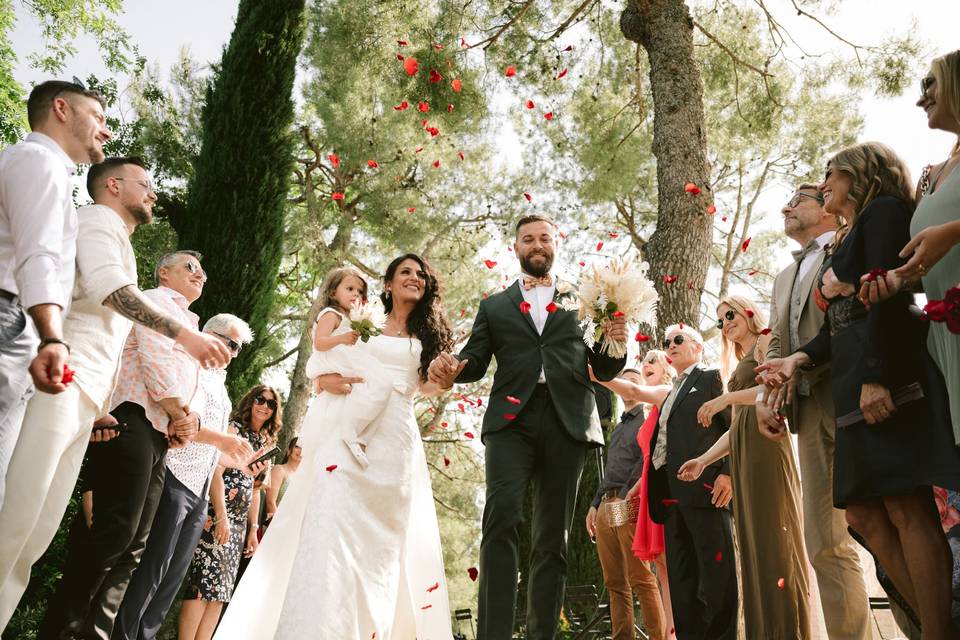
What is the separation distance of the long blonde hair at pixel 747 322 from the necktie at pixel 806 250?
101 centimetres

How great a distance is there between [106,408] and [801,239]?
356 cm

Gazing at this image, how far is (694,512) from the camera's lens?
4.70 meters

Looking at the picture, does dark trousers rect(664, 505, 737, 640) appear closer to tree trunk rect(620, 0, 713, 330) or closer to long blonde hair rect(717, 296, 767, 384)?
long blonde hair rect(717, 296, 767, 384)

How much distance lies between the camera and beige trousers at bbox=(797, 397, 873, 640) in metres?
3.48

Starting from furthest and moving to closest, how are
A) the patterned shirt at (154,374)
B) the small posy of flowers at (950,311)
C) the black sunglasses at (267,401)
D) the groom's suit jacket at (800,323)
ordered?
1. the black sunglasses at (267,401)
2. the patterned shirt at (154,374)
3. the groom's suit jacket at (800,323)
4. the small posy of flowers at (950,311)

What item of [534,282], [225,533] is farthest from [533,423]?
[225,533]

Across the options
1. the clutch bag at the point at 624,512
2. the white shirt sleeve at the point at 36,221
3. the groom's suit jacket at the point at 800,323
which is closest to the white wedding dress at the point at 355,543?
the clutch bag at the point at 624,512

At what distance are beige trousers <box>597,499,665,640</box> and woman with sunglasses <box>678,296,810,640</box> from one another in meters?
1.80

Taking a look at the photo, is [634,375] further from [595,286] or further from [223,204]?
[223,204]

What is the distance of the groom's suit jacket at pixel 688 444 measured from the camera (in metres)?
4.77

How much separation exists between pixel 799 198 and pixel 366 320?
2609 mm

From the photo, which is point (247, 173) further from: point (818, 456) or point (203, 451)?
point (818, 456)

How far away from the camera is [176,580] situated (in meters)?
4.77

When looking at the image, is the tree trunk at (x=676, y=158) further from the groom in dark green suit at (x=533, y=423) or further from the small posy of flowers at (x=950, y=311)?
the small posy of flowers at (x=950, y=311)
